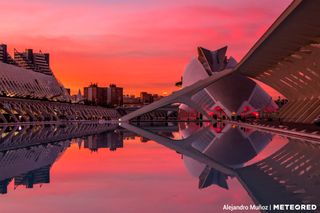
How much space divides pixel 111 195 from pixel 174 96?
53.5 metres

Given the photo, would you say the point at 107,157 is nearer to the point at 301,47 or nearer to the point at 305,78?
the point at 301,47

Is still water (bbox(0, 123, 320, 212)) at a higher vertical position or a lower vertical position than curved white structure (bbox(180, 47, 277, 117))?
lower

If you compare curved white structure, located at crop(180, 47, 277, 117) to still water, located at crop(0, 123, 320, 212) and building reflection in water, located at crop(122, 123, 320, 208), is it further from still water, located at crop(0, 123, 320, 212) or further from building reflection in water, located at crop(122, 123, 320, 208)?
still water, located at crop(0, 123, 320, 212)

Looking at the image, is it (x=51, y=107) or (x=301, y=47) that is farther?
(x=51, y=107)

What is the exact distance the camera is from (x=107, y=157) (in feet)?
53.2

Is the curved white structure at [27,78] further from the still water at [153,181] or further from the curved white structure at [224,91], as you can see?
the still water at [153,181]

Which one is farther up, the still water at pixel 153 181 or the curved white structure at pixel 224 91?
the curved white structure at pixel 224 91

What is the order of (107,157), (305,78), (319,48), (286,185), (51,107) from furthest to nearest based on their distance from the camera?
(51,107) → (305,78) → (319,48) → (107,157) → (286,185)

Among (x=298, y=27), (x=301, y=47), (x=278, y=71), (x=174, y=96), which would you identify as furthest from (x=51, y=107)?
(x=298, y=27)

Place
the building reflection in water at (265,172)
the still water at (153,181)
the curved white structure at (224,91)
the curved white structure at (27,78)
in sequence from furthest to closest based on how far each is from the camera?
the curved white structure at (224,91), the curved white structure at (27,78), the building reflection in water at (265,172), the still water at (153,181)

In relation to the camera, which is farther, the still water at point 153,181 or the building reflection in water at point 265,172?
the building reflection in water at point 265,172

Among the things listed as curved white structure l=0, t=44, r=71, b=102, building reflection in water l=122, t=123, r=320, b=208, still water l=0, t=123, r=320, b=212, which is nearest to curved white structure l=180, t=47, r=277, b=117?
curved white structure l=0, t=44, r=71, b=102

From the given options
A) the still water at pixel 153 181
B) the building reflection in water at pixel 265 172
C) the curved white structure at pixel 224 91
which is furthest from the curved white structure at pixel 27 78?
the building reflection in water at pixel 265 172

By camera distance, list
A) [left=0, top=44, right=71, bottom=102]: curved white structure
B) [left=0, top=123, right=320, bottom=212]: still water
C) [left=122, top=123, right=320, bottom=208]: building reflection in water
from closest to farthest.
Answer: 1. [left=0, top=123, right=320, bottom=212]: still water
2. [left=122, top=123, right=320, bottom=208]: building reflection in water
3. [left=0, top=44, right=71, bottom=102]: curved white structure
